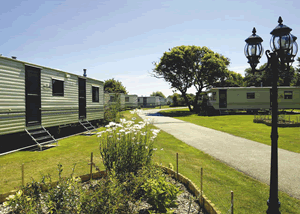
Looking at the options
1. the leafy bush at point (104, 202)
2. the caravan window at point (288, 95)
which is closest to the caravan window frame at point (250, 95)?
the caravan window at point (288, 95)

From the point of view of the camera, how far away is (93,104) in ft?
41.9

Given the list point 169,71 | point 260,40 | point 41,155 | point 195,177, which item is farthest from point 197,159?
point 169,71

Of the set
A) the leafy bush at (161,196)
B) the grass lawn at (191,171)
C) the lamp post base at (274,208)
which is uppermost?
the leafy bush at (161,196)

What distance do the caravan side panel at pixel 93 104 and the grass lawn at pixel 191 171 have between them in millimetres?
4553

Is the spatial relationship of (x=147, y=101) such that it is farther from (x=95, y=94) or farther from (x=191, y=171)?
(x=191, y=171)

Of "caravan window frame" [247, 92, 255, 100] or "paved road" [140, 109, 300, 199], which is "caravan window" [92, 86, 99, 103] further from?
"caravan window frame" [247, 92, 255, 100]

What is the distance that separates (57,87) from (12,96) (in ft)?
8.50

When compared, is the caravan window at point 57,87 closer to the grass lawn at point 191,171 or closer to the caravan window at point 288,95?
the grass lawn at point 191,171

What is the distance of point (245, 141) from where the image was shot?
8.36m

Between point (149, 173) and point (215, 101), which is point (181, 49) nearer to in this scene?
point (215, 101)

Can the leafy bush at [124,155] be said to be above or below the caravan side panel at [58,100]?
below

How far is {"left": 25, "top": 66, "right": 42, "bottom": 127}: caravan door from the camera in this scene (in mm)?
7523

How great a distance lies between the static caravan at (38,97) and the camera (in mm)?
6637

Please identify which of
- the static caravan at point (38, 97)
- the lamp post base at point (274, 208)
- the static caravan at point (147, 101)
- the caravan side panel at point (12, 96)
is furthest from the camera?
the static caravan at point (147, 101)
